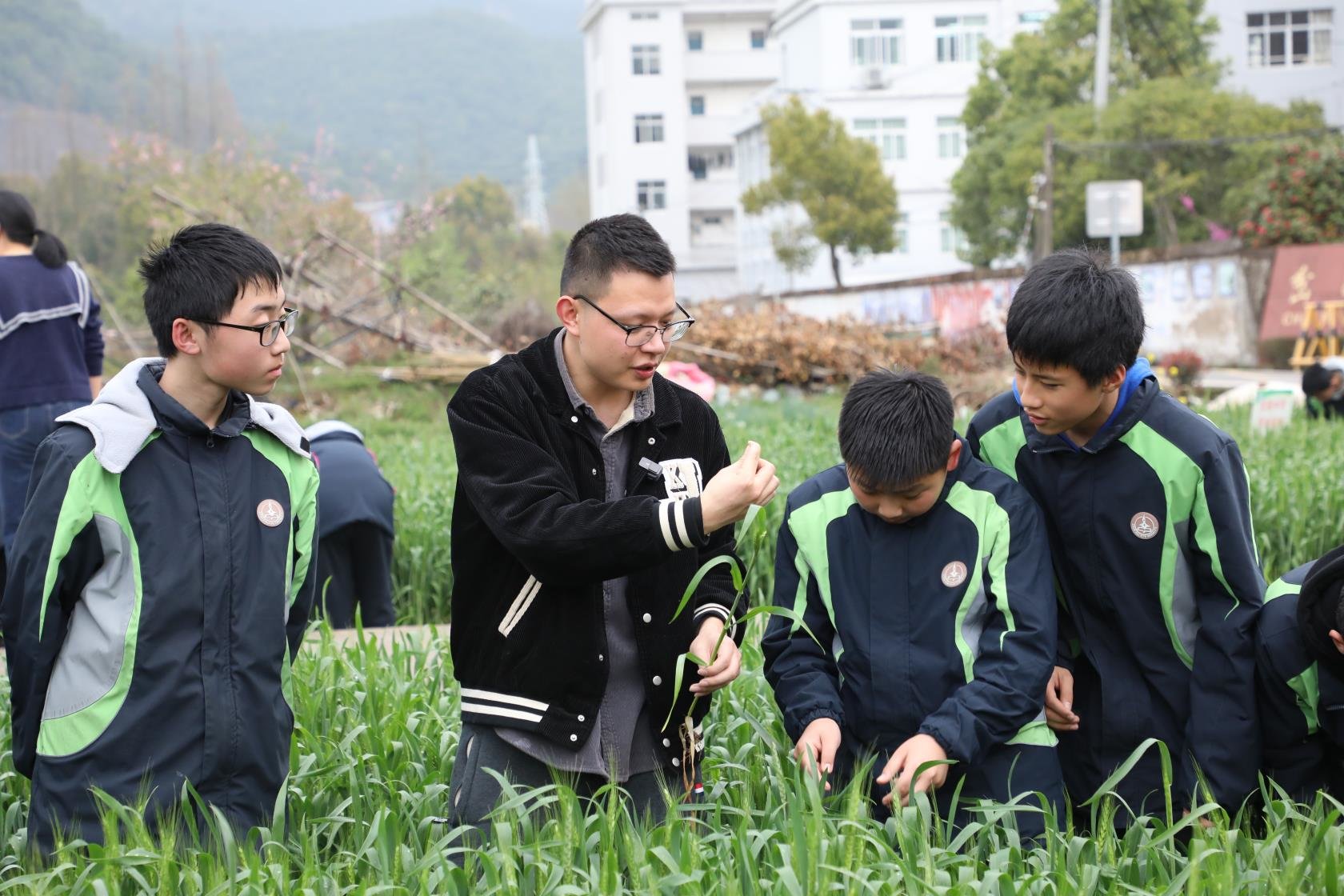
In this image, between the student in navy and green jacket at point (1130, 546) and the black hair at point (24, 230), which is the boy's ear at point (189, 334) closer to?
the student in navy and green jacket at point (1130, 546)

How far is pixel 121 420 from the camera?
2830 mm

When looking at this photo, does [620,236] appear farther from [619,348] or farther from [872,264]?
[872,264]

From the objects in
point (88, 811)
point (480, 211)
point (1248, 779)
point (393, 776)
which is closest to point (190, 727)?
point (88, 811)

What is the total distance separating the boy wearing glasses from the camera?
2.80 meters

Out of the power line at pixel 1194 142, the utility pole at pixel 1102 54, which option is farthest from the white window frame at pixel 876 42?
the power line at pixel 1194 142

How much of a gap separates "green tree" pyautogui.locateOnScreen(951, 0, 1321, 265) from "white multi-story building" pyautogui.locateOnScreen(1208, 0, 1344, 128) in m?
7.04

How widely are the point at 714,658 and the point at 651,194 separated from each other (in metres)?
62.6

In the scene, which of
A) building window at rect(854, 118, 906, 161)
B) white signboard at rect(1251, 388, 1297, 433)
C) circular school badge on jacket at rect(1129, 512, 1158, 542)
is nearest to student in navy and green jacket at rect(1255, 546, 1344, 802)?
circular school badge on jacket at rect(1129, 512, 1158, 542)

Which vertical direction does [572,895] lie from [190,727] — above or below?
below

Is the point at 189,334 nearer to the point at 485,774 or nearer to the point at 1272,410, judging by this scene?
the point at 485,774

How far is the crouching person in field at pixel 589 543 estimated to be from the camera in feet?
8.91

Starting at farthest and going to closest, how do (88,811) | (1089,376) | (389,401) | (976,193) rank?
(976,193) → (389,401) → (1089,376) → (88,811)

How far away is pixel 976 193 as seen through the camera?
3669 cm

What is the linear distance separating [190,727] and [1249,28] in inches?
1741
